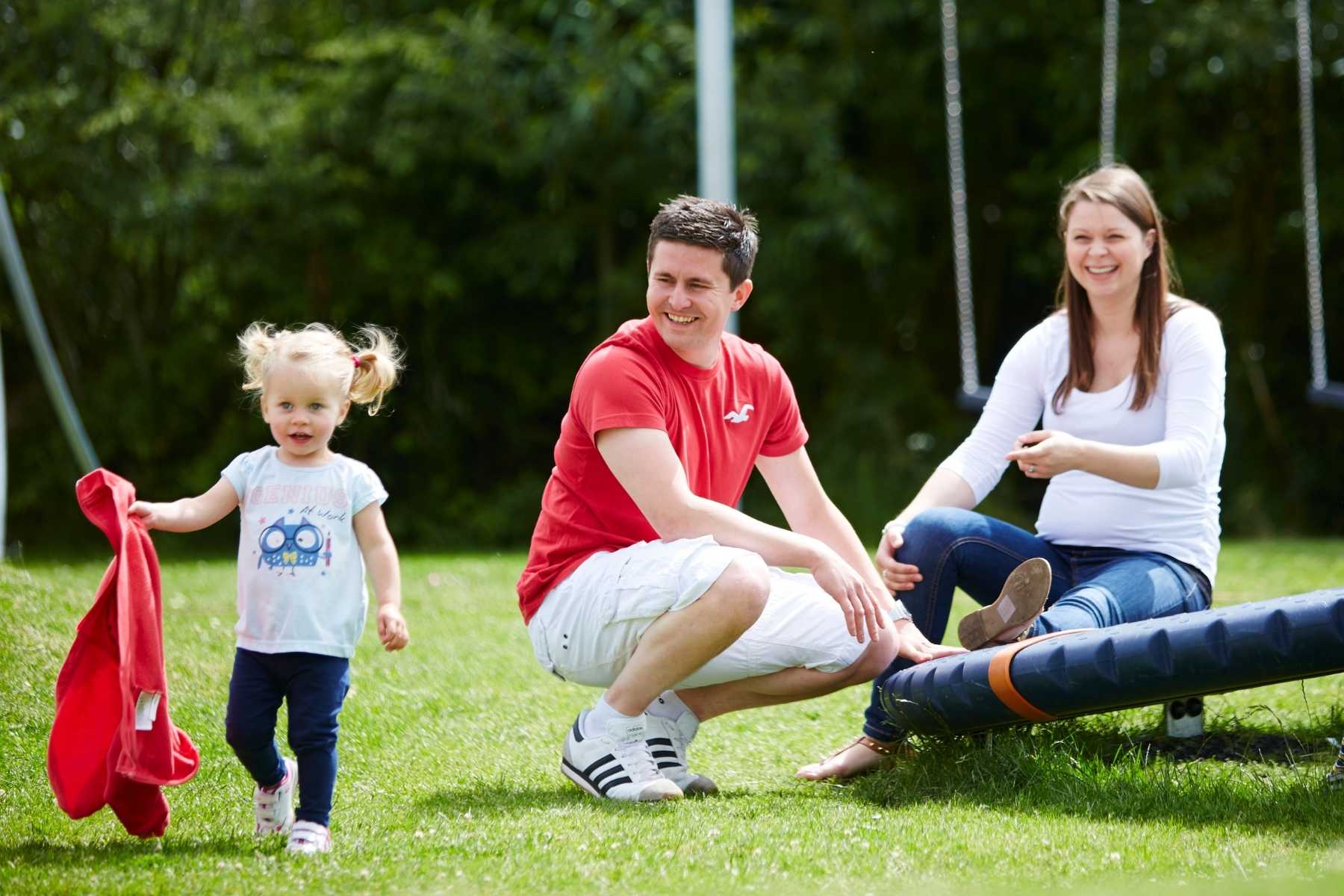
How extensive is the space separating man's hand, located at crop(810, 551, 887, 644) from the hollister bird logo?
41 centimetres

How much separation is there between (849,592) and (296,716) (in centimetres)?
99

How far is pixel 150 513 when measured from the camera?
99.8 inches

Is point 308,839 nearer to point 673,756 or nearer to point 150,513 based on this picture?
point 150,513

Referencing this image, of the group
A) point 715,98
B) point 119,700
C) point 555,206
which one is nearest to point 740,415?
point 119,700

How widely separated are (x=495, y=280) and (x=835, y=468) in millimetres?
2812

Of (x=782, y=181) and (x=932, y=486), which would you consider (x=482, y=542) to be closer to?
(x=782, y=181)

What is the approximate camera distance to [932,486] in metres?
3.33

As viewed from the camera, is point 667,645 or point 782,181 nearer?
point 667,645

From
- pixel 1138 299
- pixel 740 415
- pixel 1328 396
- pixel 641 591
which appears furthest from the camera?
pixel 1328 396

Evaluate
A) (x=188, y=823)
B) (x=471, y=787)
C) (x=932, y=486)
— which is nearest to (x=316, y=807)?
(x=188, y=823)

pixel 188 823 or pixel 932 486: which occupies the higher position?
pixel 932 486

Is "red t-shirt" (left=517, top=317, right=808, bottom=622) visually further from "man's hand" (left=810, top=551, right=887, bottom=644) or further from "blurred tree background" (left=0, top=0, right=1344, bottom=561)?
"blurred tree background" (left=0, top=0, right=1344, bottom=561)

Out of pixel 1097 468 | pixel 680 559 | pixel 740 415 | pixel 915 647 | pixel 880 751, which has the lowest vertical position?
pixel 880 751

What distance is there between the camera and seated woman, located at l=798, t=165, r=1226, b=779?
305 cm
